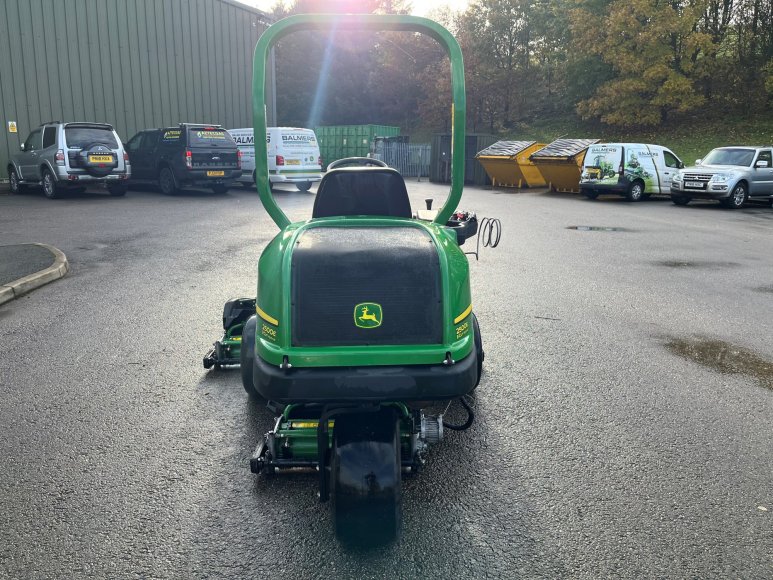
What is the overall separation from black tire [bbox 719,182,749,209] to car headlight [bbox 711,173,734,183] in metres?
0.40

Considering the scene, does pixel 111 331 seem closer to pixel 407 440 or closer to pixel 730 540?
pixel 407 440

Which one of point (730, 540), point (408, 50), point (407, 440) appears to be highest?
point (408, 50)

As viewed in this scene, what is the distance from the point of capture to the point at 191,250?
10883 mm

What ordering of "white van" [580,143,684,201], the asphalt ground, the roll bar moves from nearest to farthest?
the asphalt ground
the roll bar
"white van" [580,143,684,201]

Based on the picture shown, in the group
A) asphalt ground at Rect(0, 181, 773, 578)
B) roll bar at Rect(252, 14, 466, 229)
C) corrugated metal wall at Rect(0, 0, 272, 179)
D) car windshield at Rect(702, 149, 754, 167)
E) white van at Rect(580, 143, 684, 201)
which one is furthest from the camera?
corrugated metal wall at Rect(0, 0, 272, 179)

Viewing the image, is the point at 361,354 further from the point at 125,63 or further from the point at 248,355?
the point at 125,63

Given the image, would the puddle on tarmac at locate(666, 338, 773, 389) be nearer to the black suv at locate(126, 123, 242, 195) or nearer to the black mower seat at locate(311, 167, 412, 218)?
the black mower seat at locate(311, 167, 412, 218)

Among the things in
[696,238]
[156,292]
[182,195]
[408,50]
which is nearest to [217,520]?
[156,292]

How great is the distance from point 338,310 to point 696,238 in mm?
11930

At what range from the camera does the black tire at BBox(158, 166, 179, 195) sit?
19844 mm

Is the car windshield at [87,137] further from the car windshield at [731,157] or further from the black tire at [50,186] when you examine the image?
the car windshield at [731,157]

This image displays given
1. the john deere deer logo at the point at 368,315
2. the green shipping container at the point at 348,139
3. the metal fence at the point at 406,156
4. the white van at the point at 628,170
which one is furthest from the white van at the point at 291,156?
the john deere deer logo at the point at 368,315

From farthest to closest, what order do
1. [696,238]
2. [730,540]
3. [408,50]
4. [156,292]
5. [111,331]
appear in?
[408,50], [696,238], [156,292], [111,331], [730,540]

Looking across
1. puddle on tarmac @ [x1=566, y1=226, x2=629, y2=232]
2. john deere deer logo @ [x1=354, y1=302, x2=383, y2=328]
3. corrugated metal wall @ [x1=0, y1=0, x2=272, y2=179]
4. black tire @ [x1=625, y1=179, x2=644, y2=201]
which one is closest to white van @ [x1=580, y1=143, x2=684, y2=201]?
black tire @ [x1=625, y1=179, x2=644, y2=201]
